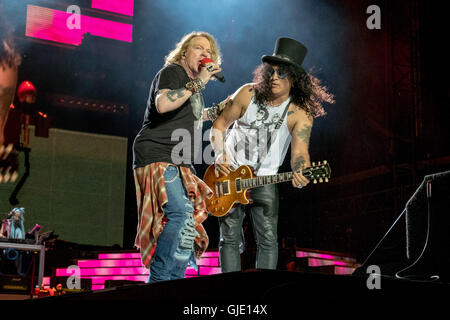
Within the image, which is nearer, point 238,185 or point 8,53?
point 238,185

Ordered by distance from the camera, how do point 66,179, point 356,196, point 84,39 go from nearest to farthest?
point 356,196
point 84,39
point 66,179

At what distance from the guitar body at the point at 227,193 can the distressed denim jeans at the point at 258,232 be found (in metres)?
0.06

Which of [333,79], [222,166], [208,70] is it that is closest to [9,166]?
[333,79]

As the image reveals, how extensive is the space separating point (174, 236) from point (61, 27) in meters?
8.10

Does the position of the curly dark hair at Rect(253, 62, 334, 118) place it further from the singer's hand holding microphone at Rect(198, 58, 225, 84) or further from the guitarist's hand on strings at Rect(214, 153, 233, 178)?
the singer's hand holding microphone at Rect(198, 58, 225, 84)

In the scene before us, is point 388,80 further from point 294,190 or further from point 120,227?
point 120,227

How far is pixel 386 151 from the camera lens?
30.2 ft

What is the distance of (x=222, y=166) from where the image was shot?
3.79m

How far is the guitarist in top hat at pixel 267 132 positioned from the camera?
3.69 metres

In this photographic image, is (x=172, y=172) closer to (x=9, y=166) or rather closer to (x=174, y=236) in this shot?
(x=174, y=236)

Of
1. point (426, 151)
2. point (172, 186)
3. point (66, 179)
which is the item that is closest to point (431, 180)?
point (172, 186)

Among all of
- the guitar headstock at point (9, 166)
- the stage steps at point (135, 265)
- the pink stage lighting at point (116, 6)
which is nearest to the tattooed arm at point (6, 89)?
the guitar headstock at point (9, 166)

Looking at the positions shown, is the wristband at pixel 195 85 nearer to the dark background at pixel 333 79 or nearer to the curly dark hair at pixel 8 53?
the dark background at pixel 333 79
